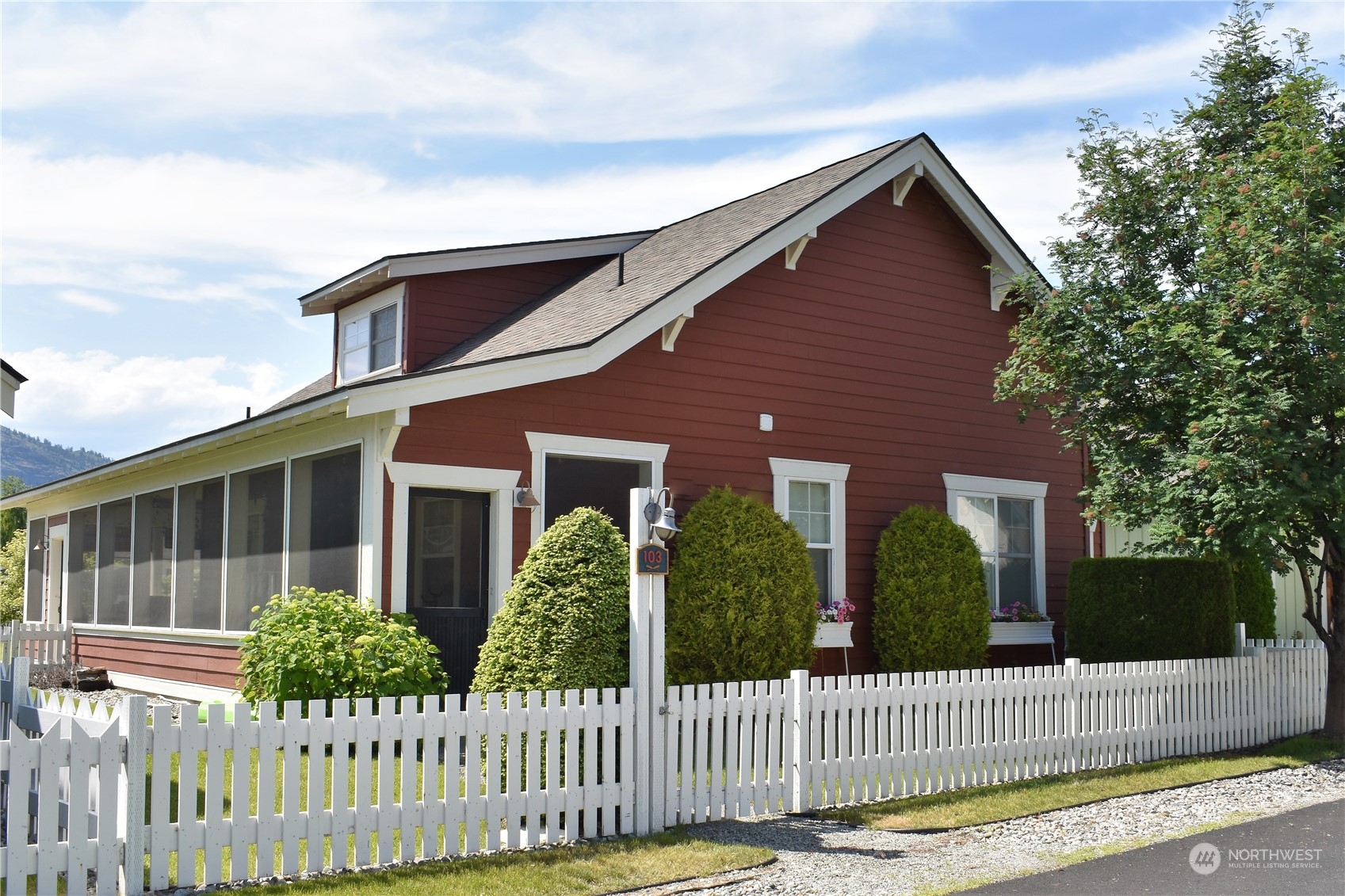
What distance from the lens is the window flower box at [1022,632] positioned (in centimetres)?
1539

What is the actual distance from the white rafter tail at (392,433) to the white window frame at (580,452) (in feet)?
4.58

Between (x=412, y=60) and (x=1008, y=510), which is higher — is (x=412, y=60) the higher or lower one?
the higher one

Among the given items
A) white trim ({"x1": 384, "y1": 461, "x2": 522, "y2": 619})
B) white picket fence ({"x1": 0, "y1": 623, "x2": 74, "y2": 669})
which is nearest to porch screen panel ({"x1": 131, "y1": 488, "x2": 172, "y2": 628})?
white picket fence ({"x1": 0, "y1": 623, "x2": 74, "y2": 669})

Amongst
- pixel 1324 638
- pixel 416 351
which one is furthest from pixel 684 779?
pixel 1324 638

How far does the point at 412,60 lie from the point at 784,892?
8100 mm

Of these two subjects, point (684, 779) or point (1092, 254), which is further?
point (1092, 254)

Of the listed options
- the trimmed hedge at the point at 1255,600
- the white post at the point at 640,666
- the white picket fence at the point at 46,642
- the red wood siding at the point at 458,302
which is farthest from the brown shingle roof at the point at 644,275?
the white picket fence at the point at 46,642

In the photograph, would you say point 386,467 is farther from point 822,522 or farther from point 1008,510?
point 1008,510

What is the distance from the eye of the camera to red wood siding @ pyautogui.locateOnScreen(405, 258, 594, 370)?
14.8 meters

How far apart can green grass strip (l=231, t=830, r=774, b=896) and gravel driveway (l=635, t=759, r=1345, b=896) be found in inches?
7.7

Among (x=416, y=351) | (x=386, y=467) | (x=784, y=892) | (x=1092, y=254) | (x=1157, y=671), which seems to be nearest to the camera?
(x=784, y=892)

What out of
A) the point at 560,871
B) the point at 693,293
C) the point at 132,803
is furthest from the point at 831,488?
the point at 132,803

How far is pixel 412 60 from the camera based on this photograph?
11.1 meters

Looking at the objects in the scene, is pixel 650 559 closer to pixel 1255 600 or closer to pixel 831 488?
pixel 831 488
